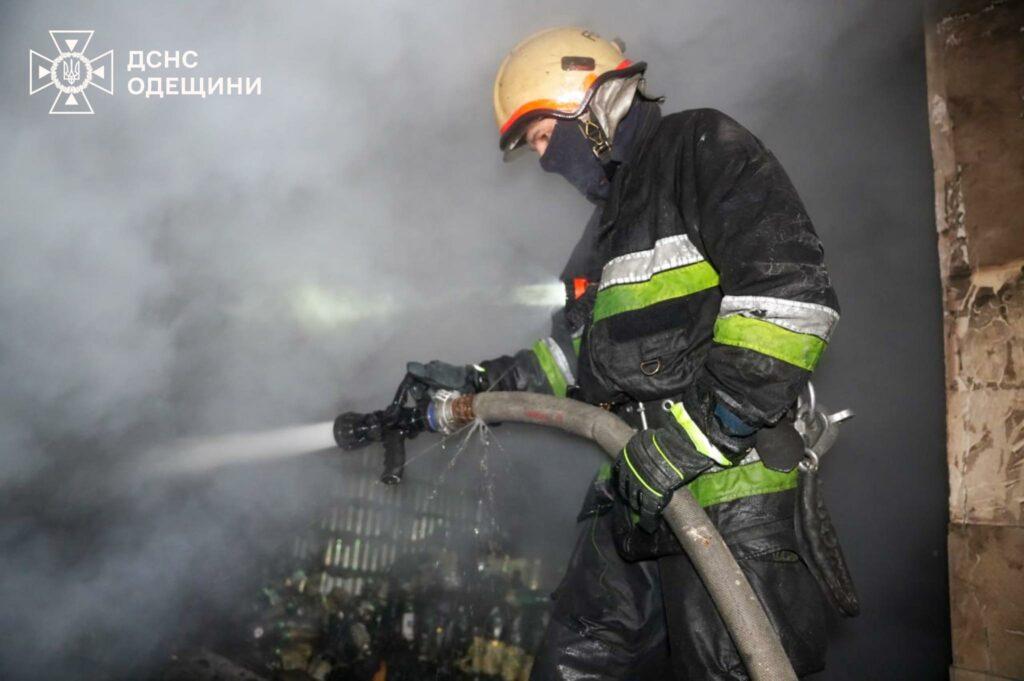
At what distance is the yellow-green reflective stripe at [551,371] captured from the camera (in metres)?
2.65

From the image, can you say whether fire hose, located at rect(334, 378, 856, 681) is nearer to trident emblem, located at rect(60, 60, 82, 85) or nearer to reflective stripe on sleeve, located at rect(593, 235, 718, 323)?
reflective stripe on sleeve, located at rect(593, 235, 718, 323)

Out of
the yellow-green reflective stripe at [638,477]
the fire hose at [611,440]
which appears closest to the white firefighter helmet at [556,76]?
the fire hose at [611,440]

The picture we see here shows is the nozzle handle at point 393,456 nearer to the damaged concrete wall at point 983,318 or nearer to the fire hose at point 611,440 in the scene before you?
the fire hose at point 611,440

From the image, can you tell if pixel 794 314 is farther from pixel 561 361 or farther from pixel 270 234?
pixel 270 234

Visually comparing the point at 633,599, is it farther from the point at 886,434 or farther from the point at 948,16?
the point at 886,434

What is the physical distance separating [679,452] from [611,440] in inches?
10.6

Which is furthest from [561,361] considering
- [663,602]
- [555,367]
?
[663,602]

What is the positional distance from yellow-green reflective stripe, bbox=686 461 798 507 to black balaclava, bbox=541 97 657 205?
95 centimetres

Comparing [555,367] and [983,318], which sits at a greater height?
[983,318]

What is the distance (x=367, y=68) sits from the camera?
172 inches

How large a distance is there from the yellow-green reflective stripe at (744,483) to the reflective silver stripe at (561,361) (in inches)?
34.6

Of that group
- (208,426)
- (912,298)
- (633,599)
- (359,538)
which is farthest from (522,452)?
(633,599)

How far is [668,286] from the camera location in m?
1.85

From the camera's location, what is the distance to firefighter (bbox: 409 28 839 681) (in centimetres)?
160
